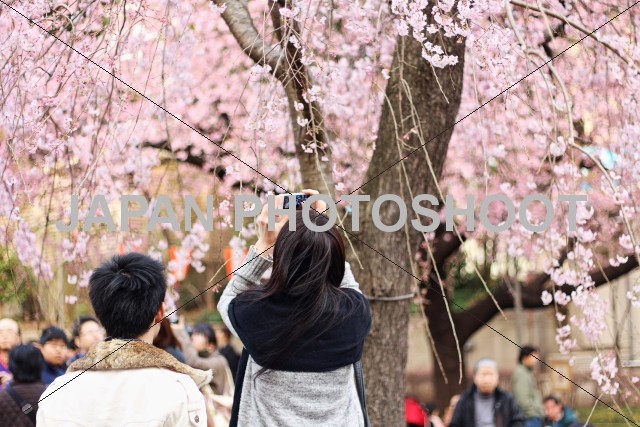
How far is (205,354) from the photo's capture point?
525 centimetres

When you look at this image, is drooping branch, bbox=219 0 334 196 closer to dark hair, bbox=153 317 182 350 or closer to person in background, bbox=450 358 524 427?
dark hair, bbox=153 317 182 350

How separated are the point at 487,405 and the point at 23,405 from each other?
266 centimetres

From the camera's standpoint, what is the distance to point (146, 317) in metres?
2.03

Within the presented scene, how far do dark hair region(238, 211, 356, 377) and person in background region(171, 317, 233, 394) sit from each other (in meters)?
2.52

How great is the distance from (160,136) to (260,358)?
557 cm

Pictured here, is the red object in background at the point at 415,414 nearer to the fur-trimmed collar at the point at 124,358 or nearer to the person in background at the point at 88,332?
the person in background at the point at 88,332

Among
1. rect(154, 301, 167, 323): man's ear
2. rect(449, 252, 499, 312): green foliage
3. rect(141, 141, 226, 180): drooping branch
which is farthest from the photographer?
rect(449, 252, 499, 312): green foliage

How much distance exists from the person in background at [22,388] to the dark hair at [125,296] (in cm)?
157

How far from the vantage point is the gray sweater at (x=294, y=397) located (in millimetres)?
2197

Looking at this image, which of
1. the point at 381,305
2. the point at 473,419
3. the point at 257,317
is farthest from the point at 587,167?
the point at 257,317

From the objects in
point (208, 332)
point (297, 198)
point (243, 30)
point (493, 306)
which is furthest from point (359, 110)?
point (493, 306)

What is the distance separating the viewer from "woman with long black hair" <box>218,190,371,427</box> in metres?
2.16

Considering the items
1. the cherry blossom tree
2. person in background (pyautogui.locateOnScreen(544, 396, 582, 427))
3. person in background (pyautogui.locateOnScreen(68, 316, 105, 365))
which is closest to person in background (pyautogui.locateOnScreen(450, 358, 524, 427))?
the cherry blossom tree

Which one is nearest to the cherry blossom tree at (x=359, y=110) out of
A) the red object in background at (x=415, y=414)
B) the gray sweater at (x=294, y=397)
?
the gray sweater at (x=294, y=397)
